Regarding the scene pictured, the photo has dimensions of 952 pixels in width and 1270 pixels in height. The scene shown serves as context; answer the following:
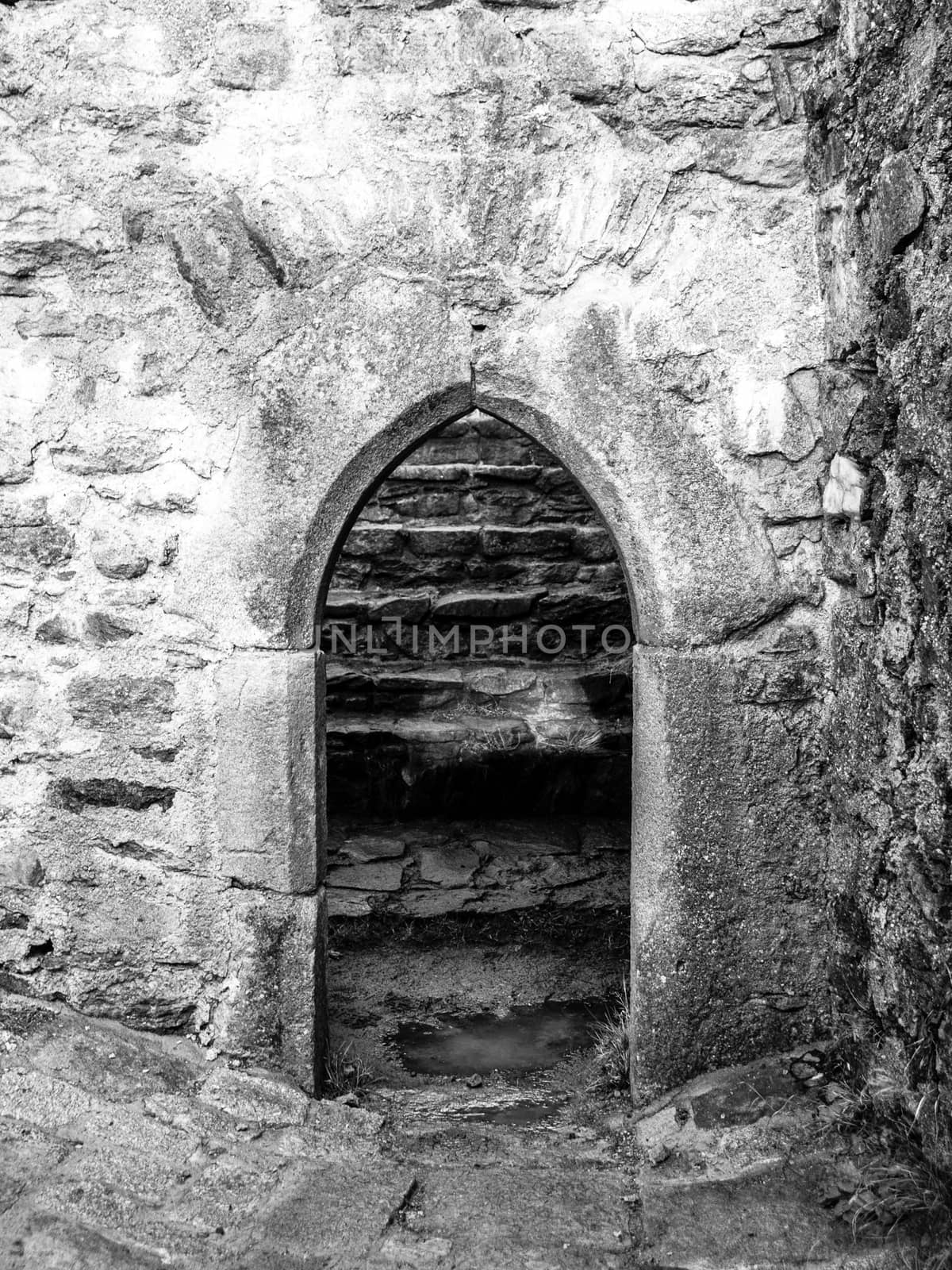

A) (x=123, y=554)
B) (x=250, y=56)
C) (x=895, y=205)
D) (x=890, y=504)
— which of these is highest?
(x=250, y=56)

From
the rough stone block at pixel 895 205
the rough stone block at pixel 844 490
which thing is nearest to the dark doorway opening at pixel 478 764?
the rough stone block at pixel 844 490

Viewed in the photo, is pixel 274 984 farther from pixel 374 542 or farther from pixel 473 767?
pixel 374 542

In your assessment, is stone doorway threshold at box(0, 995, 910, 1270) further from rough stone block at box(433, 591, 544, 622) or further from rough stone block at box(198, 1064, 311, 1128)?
rough stone block at box(433, 591, 544, 622)

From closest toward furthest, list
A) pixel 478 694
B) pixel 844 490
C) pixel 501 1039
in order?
pixel 844 490
pixel 501 1039
pixel 478 694

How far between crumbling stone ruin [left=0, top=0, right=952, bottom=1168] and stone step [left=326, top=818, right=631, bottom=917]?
5.62ft

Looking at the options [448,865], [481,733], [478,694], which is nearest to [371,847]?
[448,865]

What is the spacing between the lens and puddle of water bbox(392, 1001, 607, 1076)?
332cm

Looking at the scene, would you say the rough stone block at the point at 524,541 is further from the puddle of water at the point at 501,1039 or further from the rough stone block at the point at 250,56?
the rough stone block at the point at 250,56

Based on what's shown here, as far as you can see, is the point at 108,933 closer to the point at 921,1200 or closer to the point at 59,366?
the point at 59,366

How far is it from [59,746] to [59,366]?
96 centimetres

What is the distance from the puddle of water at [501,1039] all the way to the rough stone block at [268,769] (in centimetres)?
107

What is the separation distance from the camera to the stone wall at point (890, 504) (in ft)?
6.89

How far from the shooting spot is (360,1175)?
7.84 ft

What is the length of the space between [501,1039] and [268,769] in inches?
59.9
